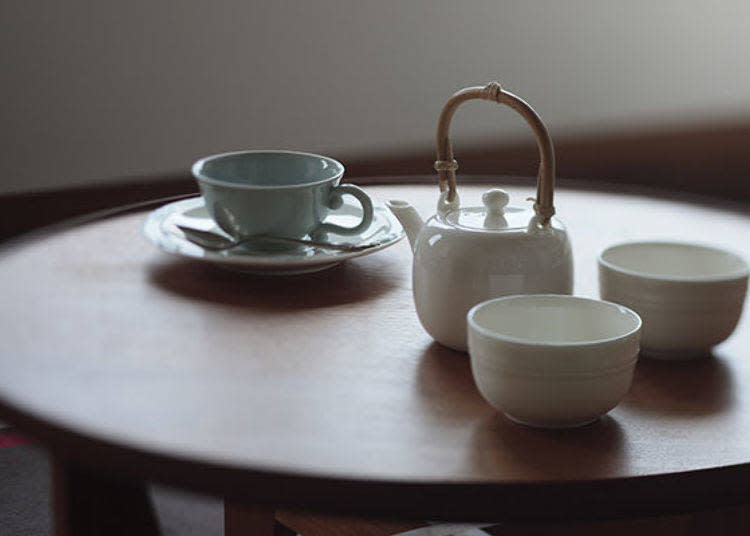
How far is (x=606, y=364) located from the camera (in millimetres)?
514

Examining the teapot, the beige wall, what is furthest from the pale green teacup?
the beige wall

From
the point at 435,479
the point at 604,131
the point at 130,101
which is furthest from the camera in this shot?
the point at 604,131

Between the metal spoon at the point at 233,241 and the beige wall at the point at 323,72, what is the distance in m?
0.78

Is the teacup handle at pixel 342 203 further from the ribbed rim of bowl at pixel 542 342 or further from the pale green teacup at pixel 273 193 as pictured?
the ribbed rim of bowl at pixel 542 342

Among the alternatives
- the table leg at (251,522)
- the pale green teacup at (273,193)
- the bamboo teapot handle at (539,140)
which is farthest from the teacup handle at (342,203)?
the table leg at (251,522)

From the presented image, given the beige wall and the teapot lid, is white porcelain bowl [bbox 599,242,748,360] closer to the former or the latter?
the teapot lid

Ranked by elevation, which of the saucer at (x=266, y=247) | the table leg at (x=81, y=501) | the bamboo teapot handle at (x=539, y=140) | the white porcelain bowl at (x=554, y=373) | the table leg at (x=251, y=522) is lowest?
the table leg at (x=251, y=522)

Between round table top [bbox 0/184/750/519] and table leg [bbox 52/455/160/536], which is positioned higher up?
round table top [bbox 0/184/750/519]

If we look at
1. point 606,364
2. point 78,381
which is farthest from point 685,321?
point 78,381

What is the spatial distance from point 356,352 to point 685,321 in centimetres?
21

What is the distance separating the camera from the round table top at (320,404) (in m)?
0.48

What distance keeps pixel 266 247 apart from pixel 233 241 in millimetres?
30

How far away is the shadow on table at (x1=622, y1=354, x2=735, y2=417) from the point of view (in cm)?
57

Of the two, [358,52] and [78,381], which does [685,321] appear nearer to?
[78,381]
